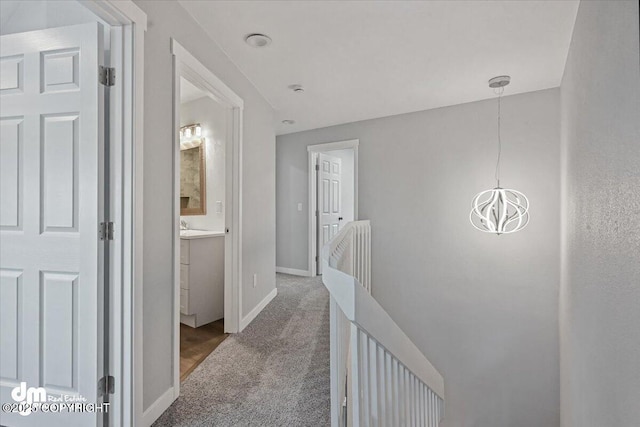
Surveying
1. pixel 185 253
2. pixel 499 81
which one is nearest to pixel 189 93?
pixel 185 253

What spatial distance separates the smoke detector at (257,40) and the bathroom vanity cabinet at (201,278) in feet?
5.62

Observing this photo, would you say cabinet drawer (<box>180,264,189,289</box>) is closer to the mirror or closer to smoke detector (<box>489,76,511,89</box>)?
the mirror

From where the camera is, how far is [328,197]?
220 inches

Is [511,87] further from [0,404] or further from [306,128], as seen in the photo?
[0,404]

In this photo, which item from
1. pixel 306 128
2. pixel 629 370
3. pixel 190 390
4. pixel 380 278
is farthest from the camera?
pixel 306 128

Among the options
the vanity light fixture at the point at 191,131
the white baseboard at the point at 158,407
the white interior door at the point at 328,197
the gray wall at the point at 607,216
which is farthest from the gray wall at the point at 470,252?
the white baseboard at the point at 158,407

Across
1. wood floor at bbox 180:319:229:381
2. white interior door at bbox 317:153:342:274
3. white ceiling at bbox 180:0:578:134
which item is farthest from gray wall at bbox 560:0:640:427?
white interior door at bbox 317:153:342:274

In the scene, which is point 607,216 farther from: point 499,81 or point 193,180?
point 193,180

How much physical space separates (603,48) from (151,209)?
2.19m

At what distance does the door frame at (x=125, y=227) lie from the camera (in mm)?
1467

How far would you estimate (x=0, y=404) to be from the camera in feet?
5.23

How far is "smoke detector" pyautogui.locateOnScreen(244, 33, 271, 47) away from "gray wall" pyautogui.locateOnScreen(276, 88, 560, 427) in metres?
2.39

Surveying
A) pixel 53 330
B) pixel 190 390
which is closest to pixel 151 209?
pixel 53 330

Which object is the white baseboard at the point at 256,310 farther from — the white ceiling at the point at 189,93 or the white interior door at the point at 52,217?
the white ceiling at the point at 189,93
